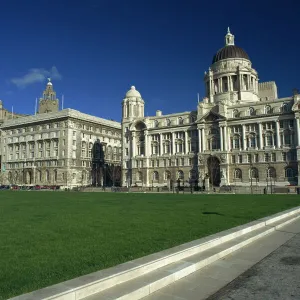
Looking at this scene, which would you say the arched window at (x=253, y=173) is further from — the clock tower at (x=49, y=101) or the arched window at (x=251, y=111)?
the clock tower at (x=49, y=101)

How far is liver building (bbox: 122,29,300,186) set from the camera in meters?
75.6

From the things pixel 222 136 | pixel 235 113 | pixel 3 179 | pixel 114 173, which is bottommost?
pixel 3 179

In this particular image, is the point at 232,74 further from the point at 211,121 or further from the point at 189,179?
the point at 189,179

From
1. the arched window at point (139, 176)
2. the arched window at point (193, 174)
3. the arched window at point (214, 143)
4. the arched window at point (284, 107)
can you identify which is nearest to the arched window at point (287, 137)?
the arched window at point (284, 107)

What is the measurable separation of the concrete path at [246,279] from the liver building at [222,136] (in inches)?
2378

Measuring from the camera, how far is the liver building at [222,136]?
75562 mm

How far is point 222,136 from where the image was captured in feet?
270

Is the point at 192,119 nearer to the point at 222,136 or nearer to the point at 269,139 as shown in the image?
the point at 222,136

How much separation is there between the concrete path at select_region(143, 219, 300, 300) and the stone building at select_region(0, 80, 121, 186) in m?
89.7

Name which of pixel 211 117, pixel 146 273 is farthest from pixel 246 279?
pixel 211 117

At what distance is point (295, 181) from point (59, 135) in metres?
67.3

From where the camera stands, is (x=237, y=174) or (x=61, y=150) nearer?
(x=237, y=174)

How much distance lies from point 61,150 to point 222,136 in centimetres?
4842

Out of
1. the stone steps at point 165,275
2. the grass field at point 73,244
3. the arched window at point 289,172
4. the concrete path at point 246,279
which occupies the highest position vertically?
the arched window at point 289,172
